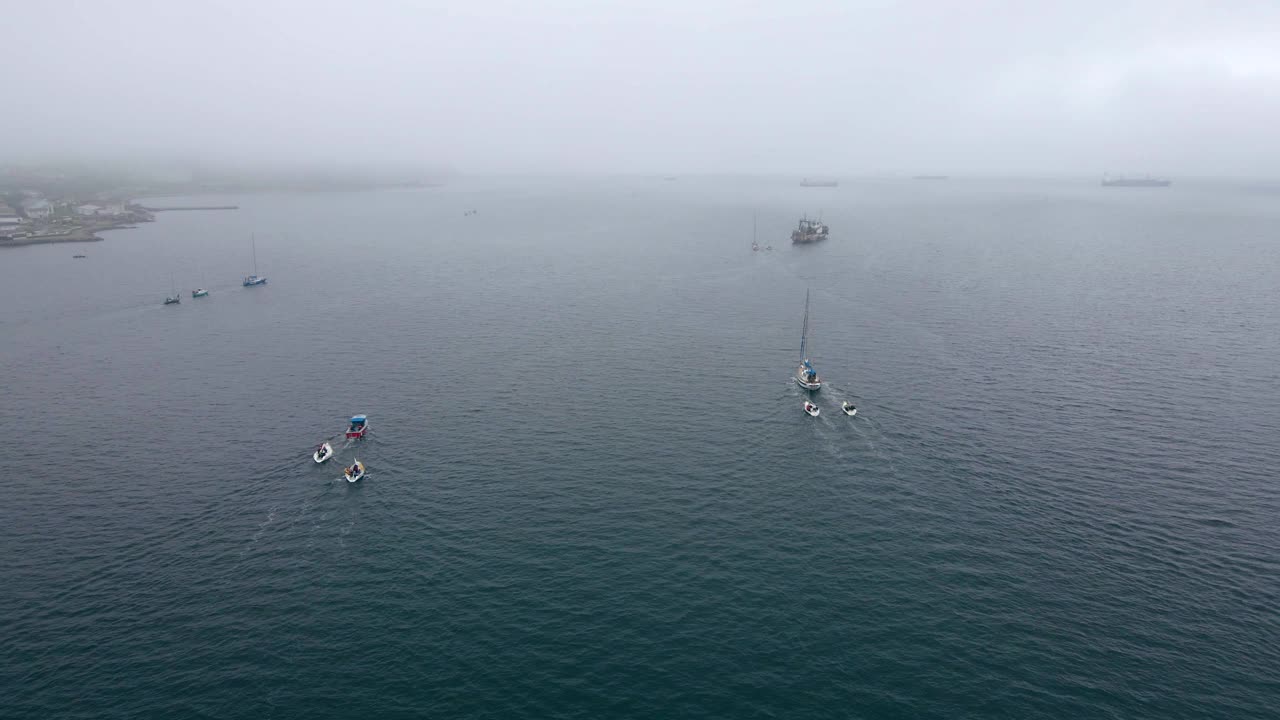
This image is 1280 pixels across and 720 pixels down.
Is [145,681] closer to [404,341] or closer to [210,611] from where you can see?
[210,611]

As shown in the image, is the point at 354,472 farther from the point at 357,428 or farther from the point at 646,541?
the point at 646,541

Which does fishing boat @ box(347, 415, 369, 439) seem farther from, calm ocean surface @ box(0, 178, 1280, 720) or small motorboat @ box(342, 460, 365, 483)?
small motorboat @ box(342, 460, 365, 483)

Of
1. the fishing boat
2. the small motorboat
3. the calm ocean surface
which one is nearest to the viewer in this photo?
the calm ocean surface

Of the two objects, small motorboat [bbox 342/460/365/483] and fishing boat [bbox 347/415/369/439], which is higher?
fishing boat [bbox 347/415/369/439]

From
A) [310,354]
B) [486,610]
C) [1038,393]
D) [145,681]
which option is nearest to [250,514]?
[145,681]

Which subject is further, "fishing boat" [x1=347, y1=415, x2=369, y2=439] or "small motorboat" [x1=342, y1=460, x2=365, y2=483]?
"fishing boat" [x1=347, y1=415, x2=369, y2=439]

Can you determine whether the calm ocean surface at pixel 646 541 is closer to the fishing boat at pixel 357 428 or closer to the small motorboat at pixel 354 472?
the small motorboat at pixel 354 472

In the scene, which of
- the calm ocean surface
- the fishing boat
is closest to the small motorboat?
the calm ocean surface
